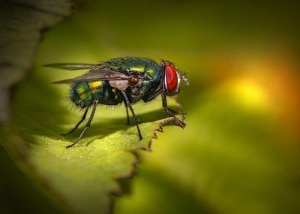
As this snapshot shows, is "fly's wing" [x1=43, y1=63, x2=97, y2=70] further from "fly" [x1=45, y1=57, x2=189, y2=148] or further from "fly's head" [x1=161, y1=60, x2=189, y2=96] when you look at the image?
"fly's head" [x1=161, y1=60, x2=189, y2=96]

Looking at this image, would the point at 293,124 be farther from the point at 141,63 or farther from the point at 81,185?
the point at 81,185

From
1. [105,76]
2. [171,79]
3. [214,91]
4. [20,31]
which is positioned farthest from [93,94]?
[20,31]

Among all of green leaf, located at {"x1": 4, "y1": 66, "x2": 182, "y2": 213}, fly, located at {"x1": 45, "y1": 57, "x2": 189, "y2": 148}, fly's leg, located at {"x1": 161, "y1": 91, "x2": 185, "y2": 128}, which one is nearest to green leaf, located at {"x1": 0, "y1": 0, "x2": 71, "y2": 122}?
green leaf, located at {"x1": 4, "y1": 66, "x2": 182, "y2": 213}

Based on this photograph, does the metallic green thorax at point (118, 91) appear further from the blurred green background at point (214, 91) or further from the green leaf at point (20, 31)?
the green leaf at point (20, 31)

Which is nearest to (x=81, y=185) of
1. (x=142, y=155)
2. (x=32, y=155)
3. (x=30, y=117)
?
(x=32, y=155)

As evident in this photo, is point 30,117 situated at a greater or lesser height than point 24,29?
lesser

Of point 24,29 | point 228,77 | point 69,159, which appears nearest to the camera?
point 69,159

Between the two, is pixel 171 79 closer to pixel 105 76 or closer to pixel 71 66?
pixel 105 76

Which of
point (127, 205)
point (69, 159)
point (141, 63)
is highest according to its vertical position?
point (141, 63)
